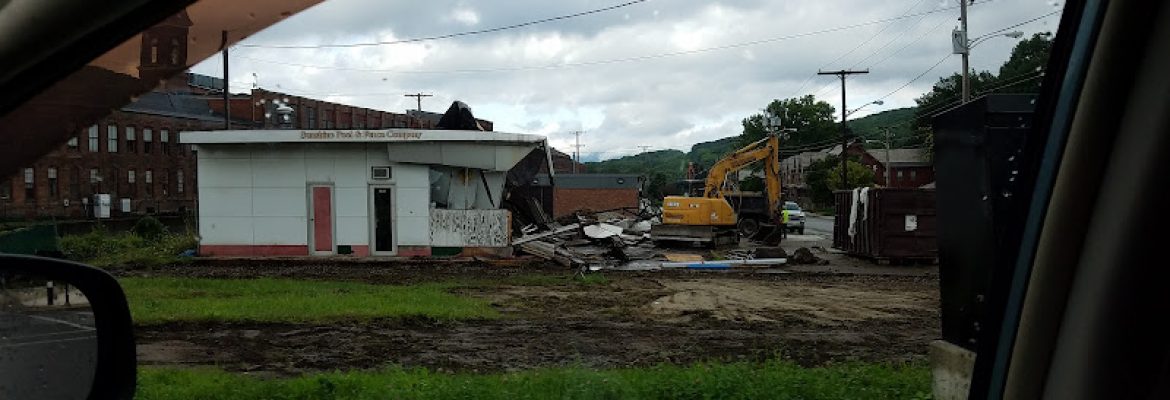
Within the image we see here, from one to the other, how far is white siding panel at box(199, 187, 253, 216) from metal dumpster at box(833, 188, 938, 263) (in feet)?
53.0

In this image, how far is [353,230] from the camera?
22.3m

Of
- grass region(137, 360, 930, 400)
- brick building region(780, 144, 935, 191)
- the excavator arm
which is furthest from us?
brick building region(780, 144, 935, 191)

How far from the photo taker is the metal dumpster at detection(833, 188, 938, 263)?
2112cm

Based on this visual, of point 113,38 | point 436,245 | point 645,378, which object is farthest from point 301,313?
point 113,38

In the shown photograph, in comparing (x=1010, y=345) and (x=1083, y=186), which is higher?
(x=1083, y=186)

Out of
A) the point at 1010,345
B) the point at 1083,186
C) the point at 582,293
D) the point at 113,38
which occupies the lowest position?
the point at 582,293

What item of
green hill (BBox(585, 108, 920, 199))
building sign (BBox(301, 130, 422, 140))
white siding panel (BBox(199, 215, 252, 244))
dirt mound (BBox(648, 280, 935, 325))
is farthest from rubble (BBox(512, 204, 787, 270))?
A: green hill (BBox(585, 108, 920, 199))

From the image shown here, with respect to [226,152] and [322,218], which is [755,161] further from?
[226,152]

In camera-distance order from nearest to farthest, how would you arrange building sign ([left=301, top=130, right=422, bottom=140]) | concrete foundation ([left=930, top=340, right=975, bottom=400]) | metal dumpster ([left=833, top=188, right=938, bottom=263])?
concrete foundation ([left=930, top=340, right=975, bottom=400]), metal dumpster ([left=833, top=188, right=938, bottom=263]), building sign ([left=301, top=130, right=422, bottom=140])

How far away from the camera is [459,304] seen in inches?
547

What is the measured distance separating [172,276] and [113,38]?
1912 cm

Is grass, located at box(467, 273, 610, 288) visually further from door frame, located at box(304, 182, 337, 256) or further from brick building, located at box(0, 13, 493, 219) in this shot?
brick building, located at box(0, 13, 493, 219)

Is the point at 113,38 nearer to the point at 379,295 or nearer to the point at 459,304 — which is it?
the point at 459,304

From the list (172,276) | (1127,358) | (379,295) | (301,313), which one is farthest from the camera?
(172,276)
